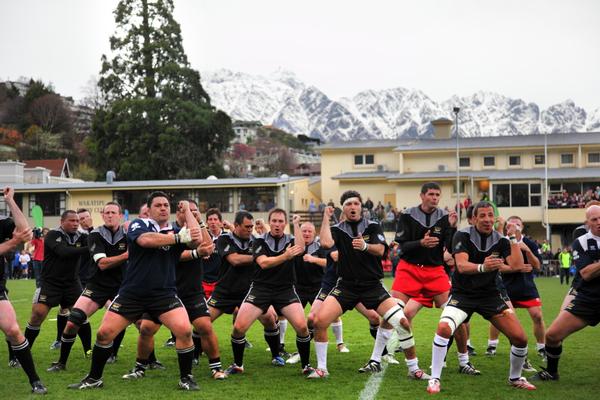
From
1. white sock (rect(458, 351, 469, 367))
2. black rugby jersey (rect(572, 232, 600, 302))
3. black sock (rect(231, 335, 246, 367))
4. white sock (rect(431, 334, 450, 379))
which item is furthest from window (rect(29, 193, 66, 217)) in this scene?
black rugby jersey (rect(572, 232, 600, 302))

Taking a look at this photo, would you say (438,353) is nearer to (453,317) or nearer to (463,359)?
(453,317)

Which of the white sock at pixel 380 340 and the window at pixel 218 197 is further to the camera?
the window at pixel 218 197

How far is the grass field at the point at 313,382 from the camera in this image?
30.6ft

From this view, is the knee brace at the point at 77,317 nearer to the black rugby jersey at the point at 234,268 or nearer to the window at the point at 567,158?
the black rugby jersey at the point at 234,268

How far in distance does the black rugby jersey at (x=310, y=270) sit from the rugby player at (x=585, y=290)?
16.2 ft

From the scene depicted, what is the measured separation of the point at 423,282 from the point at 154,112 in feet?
163

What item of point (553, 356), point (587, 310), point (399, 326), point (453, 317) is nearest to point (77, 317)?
point (399, 326)

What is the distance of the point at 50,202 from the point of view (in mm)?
56656

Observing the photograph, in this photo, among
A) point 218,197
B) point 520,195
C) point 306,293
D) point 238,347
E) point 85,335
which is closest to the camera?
point 238,347

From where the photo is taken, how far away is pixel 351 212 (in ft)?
34.9

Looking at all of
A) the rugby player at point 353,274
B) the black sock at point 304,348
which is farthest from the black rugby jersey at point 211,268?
the rugby player at point 353,274

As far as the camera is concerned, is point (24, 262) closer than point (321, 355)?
No

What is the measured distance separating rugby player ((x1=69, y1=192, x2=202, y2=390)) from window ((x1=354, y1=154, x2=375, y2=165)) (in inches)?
2116

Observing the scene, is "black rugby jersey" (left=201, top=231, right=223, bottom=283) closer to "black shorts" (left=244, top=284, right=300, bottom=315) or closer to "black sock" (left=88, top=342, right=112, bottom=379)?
"black shorts" (left=244, top=284, right=300, bottom=315)
